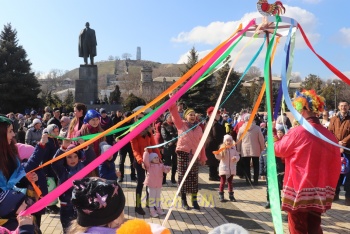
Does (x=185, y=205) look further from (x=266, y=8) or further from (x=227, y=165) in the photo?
(x=266, y=8)

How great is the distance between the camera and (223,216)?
6.07 m

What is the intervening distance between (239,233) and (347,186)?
6.10 meters

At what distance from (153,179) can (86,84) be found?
15100 millimetres

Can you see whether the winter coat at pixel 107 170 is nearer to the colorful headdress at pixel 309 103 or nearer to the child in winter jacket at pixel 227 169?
the child in winter jacket at pixel 227 169

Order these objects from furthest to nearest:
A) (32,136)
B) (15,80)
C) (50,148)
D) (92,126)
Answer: (15,80) → (32,136) → (92,126) → (50,148)

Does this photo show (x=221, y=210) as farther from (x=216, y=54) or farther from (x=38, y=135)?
(x=38, y=135)

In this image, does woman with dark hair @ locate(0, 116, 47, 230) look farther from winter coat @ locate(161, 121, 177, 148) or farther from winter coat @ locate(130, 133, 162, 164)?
winter coat @ locate(161, 121, 177, 148)

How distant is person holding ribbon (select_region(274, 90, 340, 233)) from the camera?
3.71 metres

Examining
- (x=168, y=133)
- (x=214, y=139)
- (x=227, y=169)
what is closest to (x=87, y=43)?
(x=168, y=133)

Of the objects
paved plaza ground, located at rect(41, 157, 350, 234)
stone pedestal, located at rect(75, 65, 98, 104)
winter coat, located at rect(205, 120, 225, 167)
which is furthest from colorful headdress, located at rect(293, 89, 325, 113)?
stone pedestal, located at rect(75, 65, 98, 104)

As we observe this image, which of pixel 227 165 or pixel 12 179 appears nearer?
pixel 12 179

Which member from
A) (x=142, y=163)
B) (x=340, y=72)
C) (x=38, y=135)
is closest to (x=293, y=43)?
(x=340, y=72)

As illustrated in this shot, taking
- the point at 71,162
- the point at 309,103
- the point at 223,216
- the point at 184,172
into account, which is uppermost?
the point at 309,103

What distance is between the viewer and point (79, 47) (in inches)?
787
